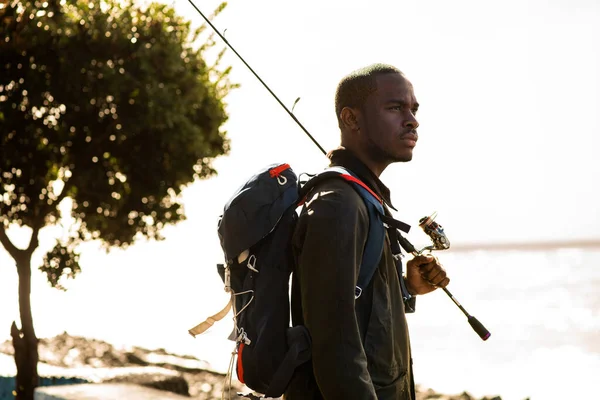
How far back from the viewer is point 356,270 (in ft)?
8.91

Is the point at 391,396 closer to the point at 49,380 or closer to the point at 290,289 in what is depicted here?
the point at 290,289

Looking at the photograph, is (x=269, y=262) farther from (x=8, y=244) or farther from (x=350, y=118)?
(x=8, y=244)

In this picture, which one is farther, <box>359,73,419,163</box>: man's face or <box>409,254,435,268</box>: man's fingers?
<box>409,254,435,268</box>: man's fingers

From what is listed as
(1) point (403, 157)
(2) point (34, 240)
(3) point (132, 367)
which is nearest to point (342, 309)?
(1) point (403, 157)

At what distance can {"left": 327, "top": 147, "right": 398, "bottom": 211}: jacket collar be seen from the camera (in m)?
3.14

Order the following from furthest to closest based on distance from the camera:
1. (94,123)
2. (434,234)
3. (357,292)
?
(94,123) → (434,234) → (357,292)

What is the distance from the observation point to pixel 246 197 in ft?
9.84

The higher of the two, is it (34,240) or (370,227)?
(34,240)

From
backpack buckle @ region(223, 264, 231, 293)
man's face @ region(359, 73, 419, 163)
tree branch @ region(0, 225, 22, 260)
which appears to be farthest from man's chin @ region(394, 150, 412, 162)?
tree branch @ region(0, 225, 22, 260)

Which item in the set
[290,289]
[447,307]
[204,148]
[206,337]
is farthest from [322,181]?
[447,307]

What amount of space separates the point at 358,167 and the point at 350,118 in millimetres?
207

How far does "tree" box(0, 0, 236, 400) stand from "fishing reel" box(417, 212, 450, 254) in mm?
6629

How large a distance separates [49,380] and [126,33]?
4.28m

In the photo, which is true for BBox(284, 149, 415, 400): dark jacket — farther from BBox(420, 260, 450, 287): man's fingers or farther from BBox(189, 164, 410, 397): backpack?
BBox(420, 260, 450, 287): man's fingers
